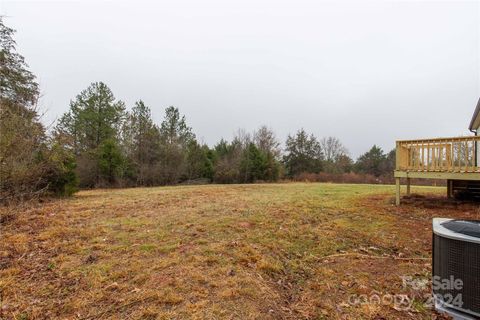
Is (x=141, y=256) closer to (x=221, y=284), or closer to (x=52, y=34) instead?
(x=221, y=284)

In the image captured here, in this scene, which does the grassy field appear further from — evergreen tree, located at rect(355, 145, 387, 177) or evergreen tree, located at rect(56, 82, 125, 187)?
evergreen tree, located at rect(355, 145, 387, 177)

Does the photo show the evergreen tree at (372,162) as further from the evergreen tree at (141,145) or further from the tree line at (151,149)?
the evergreen tree at (141,145)

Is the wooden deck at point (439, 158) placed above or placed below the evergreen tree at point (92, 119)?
below

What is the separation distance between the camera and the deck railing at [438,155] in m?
5.30

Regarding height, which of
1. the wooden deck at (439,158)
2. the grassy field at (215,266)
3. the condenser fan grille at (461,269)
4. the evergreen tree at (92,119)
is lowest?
the grassy field at (215,266)

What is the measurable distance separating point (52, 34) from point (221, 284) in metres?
12.9

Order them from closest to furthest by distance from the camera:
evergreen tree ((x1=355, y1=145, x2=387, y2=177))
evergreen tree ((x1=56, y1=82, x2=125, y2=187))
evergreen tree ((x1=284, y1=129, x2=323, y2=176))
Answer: evergreen tree ((x1=56, y1=82, x2=125, y2=187)), evergreen tree ((x1=284, y1=129, x2=323, y2=176)), evergreen tree ((x1=355, y1=145, x2=387, y2=177))

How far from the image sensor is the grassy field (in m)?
2.03

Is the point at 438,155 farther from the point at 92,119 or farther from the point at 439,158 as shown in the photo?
the point at 92,119

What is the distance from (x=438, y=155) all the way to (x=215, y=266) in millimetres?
6033

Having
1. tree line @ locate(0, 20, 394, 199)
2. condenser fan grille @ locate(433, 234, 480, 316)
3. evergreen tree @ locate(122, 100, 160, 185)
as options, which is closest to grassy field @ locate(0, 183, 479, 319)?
condenser fan grille @ locate(433, 234, 480, 316)

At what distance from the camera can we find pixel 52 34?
10031mm

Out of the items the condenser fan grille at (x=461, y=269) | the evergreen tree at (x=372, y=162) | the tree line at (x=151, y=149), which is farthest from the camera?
the evergreen tree at (x=372, y=162)

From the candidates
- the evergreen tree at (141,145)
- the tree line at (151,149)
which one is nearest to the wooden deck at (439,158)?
the tree line at (151,149)
